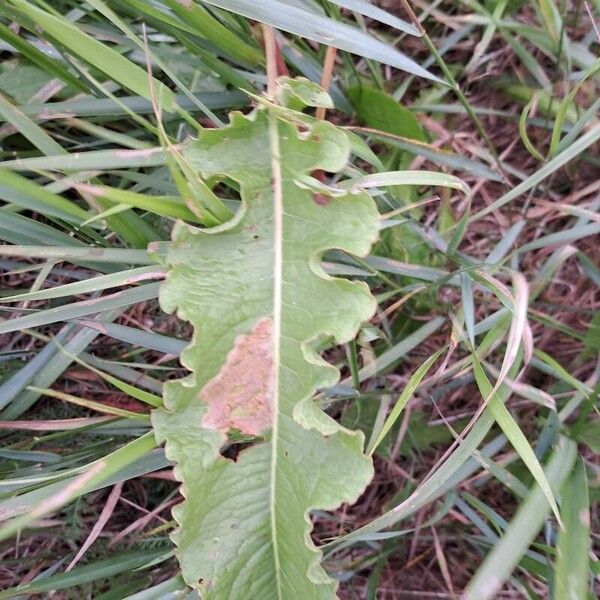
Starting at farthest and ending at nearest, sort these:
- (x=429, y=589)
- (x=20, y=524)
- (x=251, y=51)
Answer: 1. (x=429, y=589)
2. (x=251, y=51)
3. (x=20, y=524)

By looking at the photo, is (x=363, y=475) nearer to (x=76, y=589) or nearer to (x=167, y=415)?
(x=167, y=415)

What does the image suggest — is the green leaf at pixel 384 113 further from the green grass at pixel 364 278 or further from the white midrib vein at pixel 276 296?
the white midrib vein at pixel 276 296

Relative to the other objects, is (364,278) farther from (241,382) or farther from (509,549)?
(509,549)

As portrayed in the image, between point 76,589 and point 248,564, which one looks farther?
point 76,589

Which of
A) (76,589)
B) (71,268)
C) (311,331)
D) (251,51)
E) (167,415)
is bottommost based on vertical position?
Answer: (76,589)

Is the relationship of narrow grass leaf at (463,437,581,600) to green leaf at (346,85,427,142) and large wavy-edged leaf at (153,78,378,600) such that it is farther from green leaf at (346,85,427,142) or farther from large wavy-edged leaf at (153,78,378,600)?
green leaf at (346,85,427,142)

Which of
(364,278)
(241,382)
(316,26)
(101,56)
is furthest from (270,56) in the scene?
(241,382)

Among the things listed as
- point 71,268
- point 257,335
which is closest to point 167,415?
point 257,335

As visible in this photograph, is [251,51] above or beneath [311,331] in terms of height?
above
